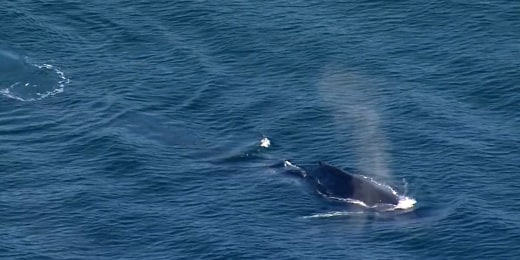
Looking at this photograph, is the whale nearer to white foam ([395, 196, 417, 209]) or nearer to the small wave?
white foam ([395, 196, 417, 209])

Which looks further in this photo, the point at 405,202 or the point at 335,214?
the point at 405,202

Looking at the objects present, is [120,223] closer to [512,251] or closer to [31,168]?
[31,168]

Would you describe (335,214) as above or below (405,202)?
below

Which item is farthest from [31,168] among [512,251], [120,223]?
[512,251]

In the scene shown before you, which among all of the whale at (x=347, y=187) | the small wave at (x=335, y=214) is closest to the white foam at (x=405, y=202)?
the whale at (x=347, y=187)

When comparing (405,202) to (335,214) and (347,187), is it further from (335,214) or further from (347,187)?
(335,214)

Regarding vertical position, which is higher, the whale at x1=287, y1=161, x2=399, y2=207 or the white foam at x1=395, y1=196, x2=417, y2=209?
the whale at x1=287, y1=161, x2=399, y2=207

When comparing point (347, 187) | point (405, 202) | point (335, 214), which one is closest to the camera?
point (335, 214)

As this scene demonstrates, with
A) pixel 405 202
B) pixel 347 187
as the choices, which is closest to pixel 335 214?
pixel 347 187

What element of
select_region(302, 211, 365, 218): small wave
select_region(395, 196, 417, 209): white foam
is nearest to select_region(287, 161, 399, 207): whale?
select_region(395, 196, 417, 209): white foam
